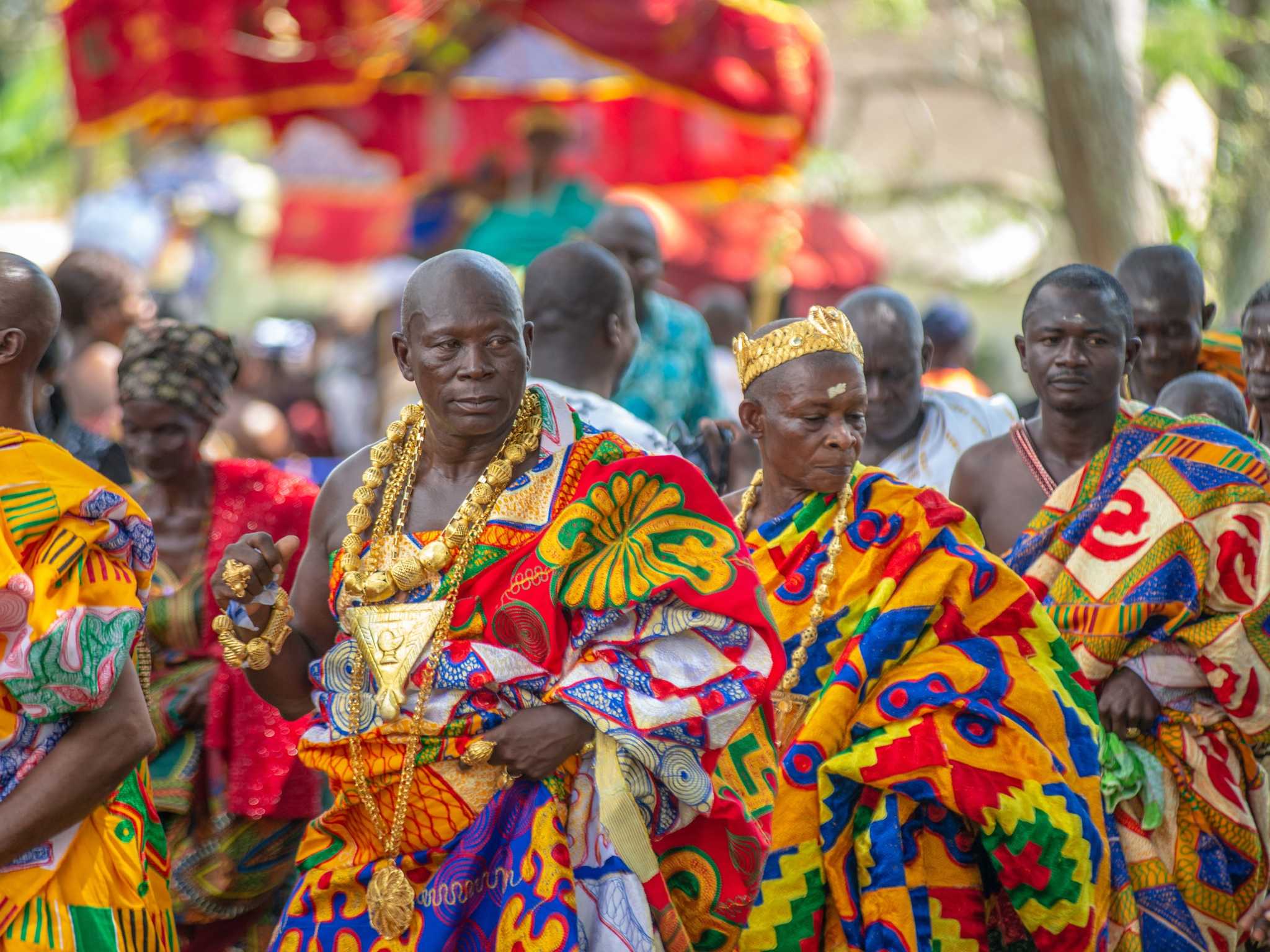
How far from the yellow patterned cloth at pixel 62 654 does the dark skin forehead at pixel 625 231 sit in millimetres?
3930

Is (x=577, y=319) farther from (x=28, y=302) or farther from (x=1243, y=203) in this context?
(x=1243, y=203)

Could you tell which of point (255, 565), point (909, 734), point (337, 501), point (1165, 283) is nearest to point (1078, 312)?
point (1165, 283)

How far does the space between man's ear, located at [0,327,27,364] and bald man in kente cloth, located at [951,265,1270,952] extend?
3000 millimetres

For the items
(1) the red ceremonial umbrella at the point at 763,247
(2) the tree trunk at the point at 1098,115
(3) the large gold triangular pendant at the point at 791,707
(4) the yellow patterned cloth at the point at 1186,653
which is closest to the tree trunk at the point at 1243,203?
(2) the tree trunk at the point at 1098,115

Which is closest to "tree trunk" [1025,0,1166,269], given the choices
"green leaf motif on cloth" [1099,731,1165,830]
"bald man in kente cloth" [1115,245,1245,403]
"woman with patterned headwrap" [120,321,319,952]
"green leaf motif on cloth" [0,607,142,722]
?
"bald man in kente cloth" [1115,245,1245,403]

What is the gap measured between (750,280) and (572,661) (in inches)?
431

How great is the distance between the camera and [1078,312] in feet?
16.4

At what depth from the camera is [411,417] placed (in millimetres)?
4016

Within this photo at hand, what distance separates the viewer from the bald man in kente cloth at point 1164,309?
5.95 metres

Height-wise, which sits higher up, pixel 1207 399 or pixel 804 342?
pixel 804 342

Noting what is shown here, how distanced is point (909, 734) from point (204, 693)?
6.75 feet

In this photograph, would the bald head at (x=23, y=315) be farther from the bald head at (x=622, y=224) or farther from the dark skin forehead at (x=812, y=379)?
the bald head at (x=622, y=224)

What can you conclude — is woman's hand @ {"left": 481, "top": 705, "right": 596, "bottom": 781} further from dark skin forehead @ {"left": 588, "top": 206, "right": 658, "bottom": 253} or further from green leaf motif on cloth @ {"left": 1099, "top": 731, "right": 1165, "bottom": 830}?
dark skin forehead @ {"left": 588, "top": 206, "right": 658, "bottom": 253}

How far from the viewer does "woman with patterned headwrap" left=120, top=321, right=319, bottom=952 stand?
474 cm
